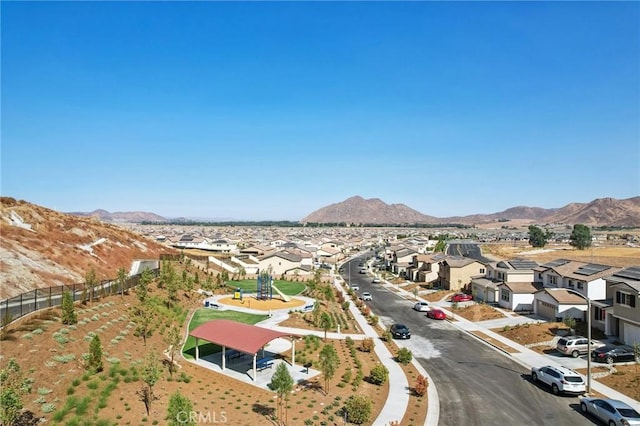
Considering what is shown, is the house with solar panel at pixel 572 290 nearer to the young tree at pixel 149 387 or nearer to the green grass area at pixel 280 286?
the green grass area at pixel 280 286

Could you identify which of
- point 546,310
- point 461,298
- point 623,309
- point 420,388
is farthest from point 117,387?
point 461,298

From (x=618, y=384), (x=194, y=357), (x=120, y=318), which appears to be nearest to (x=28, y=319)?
(x=120, y=318)

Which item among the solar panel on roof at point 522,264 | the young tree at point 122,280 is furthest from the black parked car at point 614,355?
the young tree at point 122,280

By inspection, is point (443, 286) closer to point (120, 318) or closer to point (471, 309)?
point (471, 309)

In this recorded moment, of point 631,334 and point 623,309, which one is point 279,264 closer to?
point 623,309

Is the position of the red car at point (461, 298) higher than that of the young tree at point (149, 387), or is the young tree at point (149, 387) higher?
the young tree at point (149, 387)

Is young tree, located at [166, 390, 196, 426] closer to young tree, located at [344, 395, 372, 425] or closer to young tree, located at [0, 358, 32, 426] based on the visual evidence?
young tree, located at [0, 358, 32, 426]
